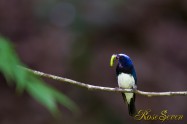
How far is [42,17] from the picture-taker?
643 cm

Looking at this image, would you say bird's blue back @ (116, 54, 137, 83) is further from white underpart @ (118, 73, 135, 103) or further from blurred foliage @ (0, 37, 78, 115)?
blurred foliage @ (0, 37, 78, 115)

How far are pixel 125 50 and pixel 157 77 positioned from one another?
1.43ft

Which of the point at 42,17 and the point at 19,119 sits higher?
the point at 42,17

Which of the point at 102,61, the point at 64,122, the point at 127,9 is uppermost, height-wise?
the point at 127,9

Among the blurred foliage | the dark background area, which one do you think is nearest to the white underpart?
the blurred foliage

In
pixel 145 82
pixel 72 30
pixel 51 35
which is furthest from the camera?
pixel 72 30

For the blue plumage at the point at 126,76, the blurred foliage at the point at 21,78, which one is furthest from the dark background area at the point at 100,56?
the blurred foliage at the point at 21,78

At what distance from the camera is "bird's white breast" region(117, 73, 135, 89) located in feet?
6.84

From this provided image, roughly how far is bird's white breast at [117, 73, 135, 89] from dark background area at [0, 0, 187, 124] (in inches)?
114

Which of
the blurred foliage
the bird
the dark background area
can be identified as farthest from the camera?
the dark background area

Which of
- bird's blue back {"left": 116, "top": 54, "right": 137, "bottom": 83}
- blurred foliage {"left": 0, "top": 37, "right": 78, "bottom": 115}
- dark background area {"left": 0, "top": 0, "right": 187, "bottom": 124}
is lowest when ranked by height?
dark background area {"left": 0, "top": 0, "right": 187, "bottom": 124}

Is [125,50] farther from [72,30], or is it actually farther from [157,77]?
[72,30]

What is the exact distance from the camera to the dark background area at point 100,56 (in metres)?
5.23

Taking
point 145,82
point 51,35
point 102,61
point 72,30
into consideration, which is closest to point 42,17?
point 72,30
